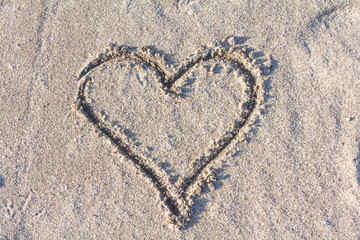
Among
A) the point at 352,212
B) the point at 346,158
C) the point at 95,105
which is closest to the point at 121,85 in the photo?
the point at 95,105

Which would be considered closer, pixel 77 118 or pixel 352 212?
pixel 352 212

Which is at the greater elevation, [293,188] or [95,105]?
[95,105]

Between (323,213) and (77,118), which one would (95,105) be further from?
(323,213)

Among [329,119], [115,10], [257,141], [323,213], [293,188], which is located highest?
[115,10]

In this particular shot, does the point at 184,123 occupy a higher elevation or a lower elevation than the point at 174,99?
lower
